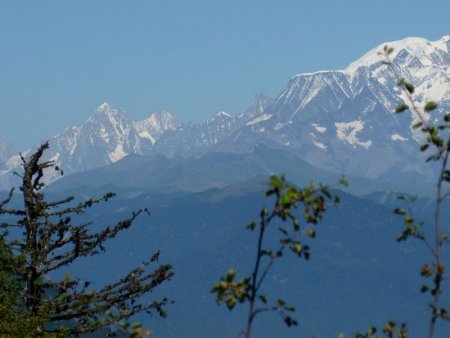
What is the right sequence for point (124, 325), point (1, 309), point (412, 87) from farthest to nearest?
1. point (1, 309)
2. point (412, 87)
3. point (124, 325)

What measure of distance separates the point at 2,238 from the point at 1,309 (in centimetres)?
435

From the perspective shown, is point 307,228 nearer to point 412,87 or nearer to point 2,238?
point 412,87

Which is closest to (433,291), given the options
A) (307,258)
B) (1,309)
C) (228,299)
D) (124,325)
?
(307,258)

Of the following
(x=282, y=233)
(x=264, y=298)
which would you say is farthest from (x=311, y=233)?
(x=264, y=298)

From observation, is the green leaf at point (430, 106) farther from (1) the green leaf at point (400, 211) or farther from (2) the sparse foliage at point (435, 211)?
(1) the green leaf at point (400, 211)

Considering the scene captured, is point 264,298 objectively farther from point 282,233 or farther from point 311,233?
point 311,233

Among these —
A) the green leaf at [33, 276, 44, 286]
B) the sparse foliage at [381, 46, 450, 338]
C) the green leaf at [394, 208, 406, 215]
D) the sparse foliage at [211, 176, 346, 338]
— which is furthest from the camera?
the green leaf at [394, 208, 406, 215]

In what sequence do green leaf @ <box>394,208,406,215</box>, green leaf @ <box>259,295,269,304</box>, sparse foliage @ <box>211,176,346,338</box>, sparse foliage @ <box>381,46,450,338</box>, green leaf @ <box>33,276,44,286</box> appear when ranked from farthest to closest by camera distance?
green leaf @ <box>394,208,406,215</box> < green leaf @ <box>259,295,269,304</box> < sparse foliage @ <box>381,46,450,338</box> < sparse foliage @ <box>211,176,346,338</box> < green leaf @ <box>33,276,44,286</box>

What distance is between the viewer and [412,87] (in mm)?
10508

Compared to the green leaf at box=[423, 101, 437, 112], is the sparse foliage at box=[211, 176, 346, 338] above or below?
below

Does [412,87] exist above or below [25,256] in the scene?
→ above

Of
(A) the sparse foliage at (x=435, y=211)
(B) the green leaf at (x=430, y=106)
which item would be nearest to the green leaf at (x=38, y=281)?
(A) the sparse foliage at (x=435, y=211)

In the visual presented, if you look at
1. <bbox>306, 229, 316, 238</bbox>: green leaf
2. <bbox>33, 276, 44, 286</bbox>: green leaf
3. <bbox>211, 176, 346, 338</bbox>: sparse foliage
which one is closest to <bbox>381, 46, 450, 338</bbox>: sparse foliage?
<bbox>211, 176, 346, 338</bbox>: sparse foliage

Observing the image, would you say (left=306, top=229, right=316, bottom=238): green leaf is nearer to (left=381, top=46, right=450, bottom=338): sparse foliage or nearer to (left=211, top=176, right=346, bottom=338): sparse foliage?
(left=211, top=176, right=346, bottom=338): sparse foliage
